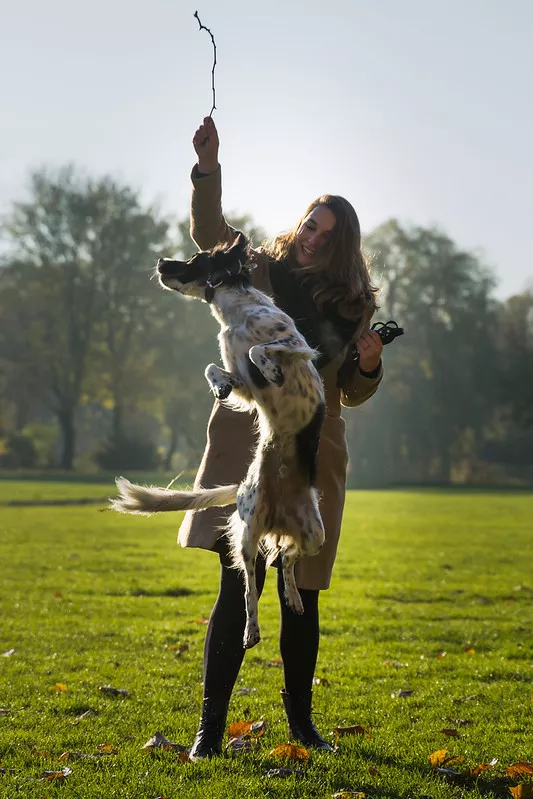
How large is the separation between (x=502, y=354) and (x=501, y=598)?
1938 inches

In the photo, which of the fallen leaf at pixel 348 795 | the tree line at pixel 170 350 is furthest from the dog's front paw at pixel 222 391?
the tree line at pixel 170 350

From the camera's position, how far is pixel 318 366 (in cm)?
445

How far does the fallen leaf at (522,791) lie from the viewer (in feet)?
13.7

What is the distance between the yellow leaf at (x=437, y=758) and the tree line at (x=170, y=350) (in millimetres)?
44592

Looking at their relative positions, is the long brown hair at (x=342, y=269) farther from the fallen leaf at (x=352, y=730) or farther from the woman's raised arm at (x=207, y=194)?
the fallen leaf at (x=352, y=730)

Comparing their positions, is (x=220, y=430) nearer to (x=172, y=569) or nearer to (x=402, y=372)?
(x=172, y=569)

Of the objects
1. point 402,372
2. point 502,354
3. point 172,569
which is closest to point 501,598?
point 172,569

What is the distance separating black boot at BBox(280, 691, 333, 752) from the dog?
117 centimetres

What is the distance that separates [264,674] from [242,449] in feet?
9.75

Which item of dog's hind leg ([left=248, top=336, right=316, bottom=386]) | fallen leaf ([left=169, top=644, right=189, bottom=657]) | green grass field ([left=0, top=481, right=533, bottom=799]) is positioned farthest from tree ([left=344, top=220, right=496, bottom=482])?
dog's hind leg ([left=248, top=336, right=316, bottom=386])

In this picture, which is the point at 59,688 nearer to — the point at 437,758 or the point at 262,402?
the point at 437,758

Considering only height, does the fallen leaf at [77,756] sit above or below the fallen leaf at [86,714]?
above

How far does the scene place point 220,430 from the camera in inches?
184

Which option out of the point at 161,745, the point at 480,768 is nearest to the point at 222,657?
the point at 161,745
